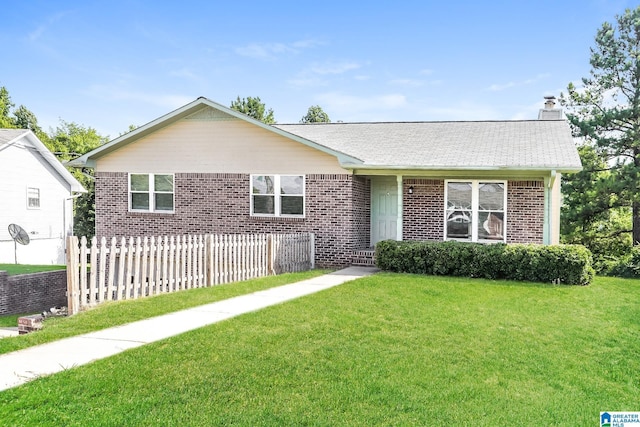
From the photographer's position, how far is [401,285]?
11672mm

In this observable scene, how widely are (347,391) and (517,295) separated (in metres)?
6.72

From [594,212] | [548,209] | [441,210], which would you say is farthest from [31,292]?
[594,212]

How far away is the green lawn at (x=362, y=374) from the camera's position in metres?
4.67

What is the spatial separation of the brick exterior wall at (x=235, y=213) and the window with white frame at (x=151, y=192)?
0.21 metres

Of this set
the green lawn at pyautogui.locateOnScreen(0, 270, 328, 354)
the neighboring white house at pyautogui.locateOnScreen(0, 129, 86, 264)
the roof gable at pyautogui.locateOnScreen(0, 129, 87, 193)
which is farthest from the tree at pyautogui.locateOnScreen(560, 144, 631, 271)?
the roof gable at pyautogui.locateOnScreen(0, 129, 87, 193)

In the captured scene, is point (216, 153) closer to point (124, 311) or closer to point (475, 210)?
point (475, 210)

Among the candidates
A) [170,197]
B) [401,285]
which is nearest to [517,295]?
[401,285]

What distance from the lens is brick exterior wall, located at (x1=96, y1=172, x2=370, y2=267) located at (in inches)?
638

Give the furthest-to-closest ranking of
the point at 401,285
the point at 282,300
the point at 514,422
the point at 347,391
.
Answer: the point at 401,285, the point at 282,300, the point at 347,391, the point at 514,422

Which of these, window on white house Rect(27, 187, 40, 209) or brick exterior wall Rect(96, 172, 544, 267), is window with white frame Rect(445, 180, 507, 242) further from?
window on white house Rect(27, 187, 40, 209)

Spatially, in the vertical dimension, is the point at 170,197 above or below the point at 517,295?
above

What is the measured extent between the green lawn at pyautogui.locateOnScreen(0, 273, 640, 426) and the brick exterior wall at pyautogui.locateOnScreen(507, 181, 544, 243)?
6584 mm

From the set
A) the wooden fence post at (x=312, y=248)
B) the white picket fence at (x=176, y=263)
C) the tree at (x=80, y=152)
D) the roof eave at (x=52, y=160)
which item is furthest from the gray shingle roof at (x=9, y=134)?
the wooden fence post at (x=312, y=248)

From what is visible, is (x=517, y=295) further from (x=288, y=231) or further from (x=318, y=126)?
(x=318, y=126)
